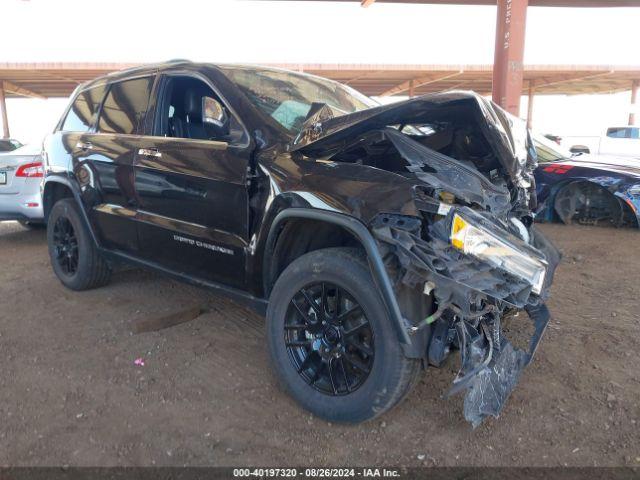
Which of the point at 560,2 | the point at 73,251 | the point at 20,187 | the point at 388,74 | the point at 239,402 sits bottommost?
the point at 239,402

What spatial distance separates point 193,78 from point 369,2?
31.5ft

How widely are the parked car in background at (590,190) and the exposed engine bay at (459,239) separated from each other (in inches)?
172

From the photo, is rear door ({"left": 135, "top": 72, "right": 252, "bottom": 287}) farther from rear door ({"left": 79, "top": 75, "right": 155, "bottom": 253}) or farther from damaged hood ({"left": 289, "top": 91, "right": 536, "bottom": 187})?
damaged hood ({"left": 289, "top": 91, "right": 536, "bottom": 187})

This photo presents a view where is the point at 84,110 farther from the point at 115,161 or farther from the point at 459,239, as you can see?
the point at 459,239

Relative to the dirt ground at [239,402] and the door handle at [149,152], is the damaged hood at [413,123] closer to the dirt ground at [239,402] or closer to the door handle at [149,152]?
the door handle at [149,152]

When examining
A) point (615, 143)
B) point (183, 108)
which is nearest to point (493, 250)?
point (183, 108)

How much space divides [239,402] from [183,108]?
2278 millimetres

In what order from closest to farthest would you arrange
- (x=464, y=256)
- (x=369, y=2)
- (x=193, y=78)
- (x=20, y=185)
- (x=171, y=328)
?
1. (x=464, y=256)
2. (x=193, y=78)
3. (x=171, y=328)
4. (x=20, y=185)
5. (x=369, y=2)

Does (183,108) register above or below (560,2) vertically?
below

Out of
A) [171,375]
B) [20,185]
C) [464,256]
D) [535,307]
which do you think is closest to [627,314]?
[535,307]

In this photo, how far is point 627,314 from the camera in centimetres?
403

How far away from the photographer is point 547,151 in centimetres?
766

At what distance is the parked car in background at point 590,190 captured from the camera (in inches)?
259

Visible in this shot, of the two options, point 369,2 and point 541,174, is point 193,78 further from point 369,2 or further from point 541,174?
point 369,2
